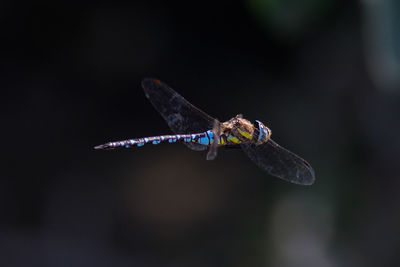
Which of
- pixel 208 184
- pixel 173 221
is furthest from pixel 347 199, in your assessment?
pixel 173 221

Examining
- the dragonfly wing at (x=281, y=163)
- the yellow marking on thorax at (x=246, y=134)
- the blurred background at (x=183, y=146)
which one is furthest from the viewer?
the blurred background at (x=183, y=146)

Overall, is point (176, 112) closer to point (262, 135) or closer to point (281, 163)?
point (262, 135)

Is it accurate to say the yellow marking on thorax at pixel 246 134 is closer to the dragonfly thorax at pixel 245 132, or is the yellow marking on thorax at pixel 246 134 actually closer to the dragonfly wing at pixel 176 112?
the dragonfly thorax at pixel 245 132

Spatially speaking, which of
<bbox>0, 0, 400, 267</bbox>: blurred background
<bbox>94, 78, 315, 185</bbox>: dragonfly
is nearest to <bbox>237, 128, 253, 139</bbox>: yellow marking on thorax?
<bbox>94, 78, 315, 185</bbox>: dragonfly

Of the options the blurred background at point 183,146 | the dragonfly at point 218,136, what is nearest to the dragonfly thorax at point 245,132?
the dragonfly at point 218,136

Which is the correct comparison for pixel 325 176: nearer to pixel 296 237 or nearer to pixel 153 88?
pixel 296 237

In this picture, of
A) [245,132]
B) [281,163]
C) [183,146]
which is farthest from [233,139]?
[183,146]

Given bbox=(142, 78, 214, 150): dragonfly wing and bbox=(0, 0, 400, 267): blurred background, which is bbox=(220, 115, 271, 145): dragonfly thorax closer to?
bbox=(142, 78, 214, 150): dragonfly wing
